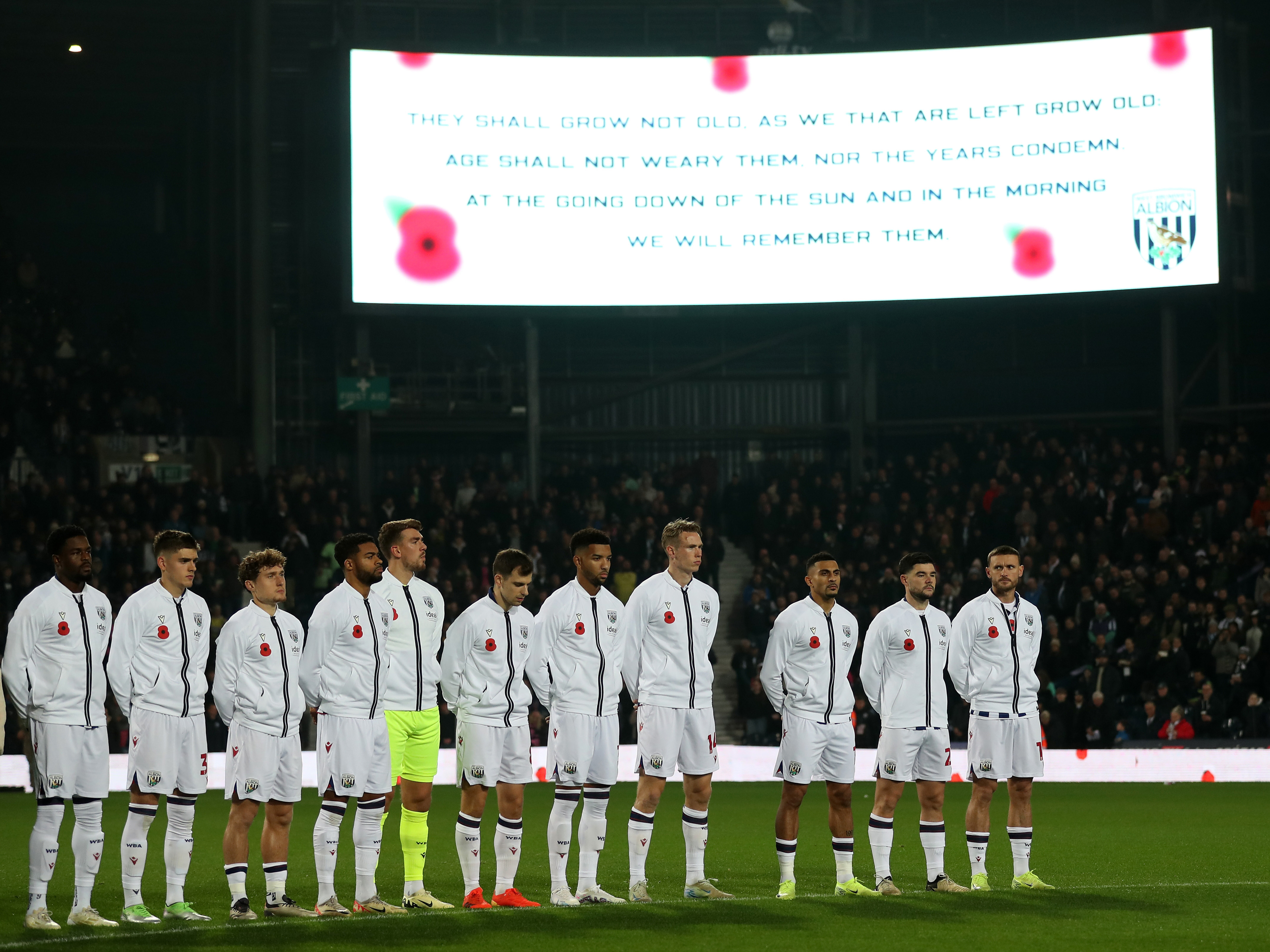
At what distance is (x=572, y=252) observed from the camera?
32.2m

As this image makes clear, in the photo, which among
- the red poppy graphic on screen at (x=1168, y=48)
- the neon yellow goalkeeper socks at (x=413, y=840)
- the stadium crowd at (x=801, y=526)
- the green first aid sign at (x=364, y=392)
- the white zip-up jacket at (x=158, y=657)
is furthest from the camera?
the green first aid sign at (x=364, y=392)

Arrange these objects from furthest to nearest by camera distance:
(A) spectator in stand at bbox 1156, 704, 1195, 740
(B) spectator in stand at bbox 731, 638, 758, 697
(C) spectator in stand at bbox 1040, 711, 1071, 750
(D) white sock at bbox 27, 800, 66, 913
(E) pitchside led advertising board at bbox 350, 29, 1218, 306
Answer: (E) pitchside led advertising board at bbox 350, 29, 1218, 306 < (B) spectator in stand at bbox 731, 638, 758, 697 < (C) spectator in stand at bbox 1040, 711, 1071, 750 < (A) spectator in stand at bbox 1156, 704, 1195, 740 < (D) white sock at bbox 27, 800, 66, 913

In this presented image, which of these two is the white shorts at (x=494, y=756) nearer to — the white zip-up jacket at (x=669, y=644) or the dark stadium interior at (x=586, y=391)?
the white zip-up jacket at (x=669, y=644)

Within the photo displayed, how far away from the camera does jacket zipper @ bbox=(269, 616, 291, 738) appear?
11.7 m

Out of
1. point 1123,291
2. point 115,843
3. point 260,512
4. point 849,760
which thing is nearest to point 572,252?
point 260,512

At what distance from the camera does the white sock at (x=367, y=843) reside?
11.6 m

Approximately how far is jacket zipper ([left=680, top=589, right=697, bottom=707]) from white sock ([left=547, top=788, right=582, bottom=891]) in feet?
3.58

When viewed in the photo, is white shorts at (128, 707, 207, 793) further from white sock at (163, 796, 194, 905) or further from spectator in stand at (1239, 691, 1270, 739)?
spectator in stand at (1239, 691, 1270, 739)

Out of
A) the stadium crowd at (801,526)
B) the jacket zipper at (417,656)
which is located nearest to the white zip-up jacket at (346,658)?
the jacket zipper at (417,656)

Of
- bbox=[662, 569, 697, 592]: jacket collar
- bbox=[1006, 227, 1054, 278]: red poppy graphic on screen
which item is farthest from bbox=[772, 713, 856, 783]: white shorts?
bbox=[1006, 227, 1054, 278]: red poppy graphic on screen

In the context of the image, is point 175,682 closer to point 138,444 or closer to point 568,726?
point 568,726

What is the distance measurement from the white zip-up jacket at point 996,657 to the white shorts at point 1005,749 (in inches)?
4.1

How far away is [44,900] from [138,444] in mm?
23771

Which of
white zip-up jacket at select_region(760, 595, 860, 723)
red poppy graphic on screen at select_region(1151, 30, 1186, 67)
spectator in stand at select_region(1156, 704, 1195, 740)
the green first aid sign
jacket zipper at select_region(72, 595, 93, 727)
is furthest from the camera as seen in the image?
the green first aid sign
